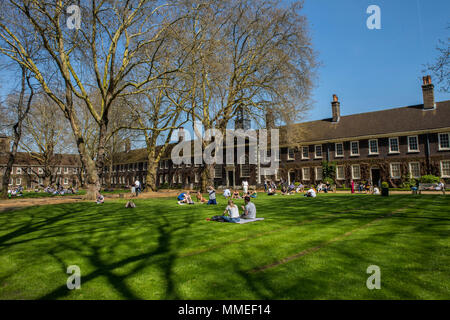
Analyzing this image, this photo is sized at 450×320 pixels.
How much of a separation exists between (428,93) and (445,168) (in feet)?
31.2

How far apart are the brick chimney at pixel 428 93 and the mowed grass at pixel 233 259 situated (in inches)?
1214

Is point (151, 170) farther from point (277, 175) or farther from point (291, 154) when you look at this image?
point (291, 154)

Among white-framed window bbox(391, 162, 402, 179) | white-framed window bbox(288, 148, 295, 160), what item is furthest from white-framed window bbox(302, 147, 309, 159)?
white-framed window bbox(391, 162, 402, 179)

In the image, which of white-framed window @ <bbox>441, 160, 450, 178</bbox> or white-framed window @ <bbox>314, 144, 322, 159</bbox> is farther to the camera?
white-framed window @ <bbox>314, 144, 322, 159</bbox>

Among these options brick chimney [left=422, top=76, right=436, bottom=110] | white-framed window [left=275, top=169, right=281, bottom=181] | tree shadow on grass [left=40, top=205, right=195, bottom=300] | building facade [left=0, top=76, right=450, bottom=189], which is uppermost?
brick chimney [left=422, top=76, right=436, bottom=110]

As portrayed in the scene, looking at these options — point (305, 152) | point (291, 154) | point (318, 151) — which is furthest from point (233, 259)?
point (291, 154)

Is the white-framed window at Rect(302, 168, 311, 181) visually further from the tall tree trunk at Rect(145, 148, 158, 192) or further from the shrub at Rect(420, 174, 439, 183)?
Answer: the tall tree trunk at Rect(145, 148, 158, 192)

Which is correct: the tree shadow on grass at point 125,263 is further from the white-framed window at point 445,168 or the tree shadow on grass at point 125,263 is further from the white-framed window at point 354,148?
the white-framed window at point 354,148

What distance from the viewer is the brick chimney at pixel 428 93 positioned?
3566cm

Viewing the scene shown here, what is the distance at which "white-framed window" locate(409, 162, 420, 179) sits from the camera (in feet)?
114

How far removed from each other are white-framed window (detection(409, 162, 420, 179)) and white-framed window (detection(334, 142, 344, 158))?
8.13 meters

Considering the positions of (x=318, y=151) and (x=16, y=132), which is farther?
(x=318, y=151)

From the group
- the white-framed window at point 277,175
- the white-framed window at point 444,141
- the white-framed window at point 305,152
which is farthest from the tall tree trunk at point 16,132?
the white-framed window at point 444,141

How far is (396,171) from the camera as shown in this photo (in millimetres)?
36281
